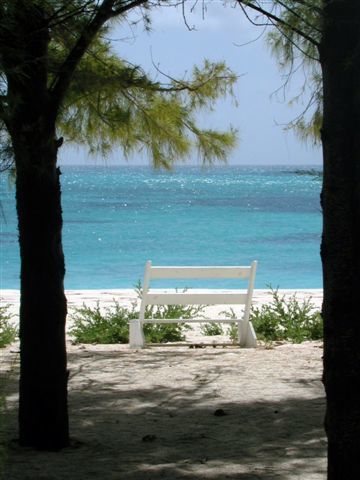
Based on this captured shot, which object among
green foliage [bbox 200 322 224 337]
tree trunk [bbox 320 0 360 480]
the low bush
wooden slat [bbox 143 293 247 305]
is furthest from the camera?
green foliage [bbox 200 322 224 337]

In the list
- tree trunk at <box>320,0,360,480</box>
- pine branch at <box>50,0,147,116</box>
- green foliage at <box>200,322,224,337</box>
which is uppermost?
pine branch at <box>50,0,147,116</box>

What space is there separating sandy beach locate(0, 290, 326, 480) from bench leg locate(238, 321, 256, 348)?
169mm

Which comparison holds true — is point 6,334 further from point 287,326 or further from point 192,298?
point 287,326

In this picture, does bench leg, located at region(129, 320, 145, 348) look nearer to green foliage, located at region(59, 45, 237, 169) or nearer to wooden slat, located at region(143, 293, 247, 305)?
wooden slat, located at region(143, 293, 247, 305)

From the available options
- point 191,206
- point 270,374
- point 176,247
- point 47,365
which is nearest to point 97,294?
point 270,374

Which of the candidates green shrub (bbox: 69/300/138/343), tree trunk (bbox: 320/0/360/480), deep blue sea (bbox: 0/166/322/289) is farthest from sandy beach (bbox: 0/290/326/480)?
deep blue sea (bbox: 0/166/322/289)

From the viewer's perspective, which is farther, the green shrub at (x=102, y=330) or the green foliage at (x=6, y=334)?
the green shrub at (x=102, y=330)

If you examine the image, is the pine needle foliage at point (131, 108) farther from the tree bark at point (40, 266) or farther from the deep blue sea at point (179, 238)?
the deep blue sea at point (179, 238)

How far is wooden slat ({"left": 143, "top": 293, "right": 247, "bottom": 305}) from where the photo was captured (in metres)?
9.48

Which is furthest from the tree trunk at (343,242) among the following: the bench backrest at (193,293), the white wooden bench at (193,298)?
the bench backrest at (193,293)

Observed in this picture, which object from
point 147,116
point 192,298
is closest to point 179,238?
point 192,298

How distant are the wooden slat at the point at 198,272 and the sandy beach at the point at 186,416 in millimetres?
735

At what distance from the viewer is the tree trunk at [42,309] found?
5.39 meters

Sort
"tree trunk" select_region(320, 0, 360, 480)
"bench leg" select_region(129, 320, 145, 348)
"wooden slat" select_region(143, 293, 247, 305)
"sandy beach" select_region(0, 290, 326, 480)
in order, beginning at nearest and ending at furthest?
"tree trunk" select_region(320, 0, 360, 480) → "sandy beach" select_region(0, 290, 326, 480) → "bench leg" select_region(129, 320, 145, 348) → "wooden slat" select_region(143, 293, 247, 305)
